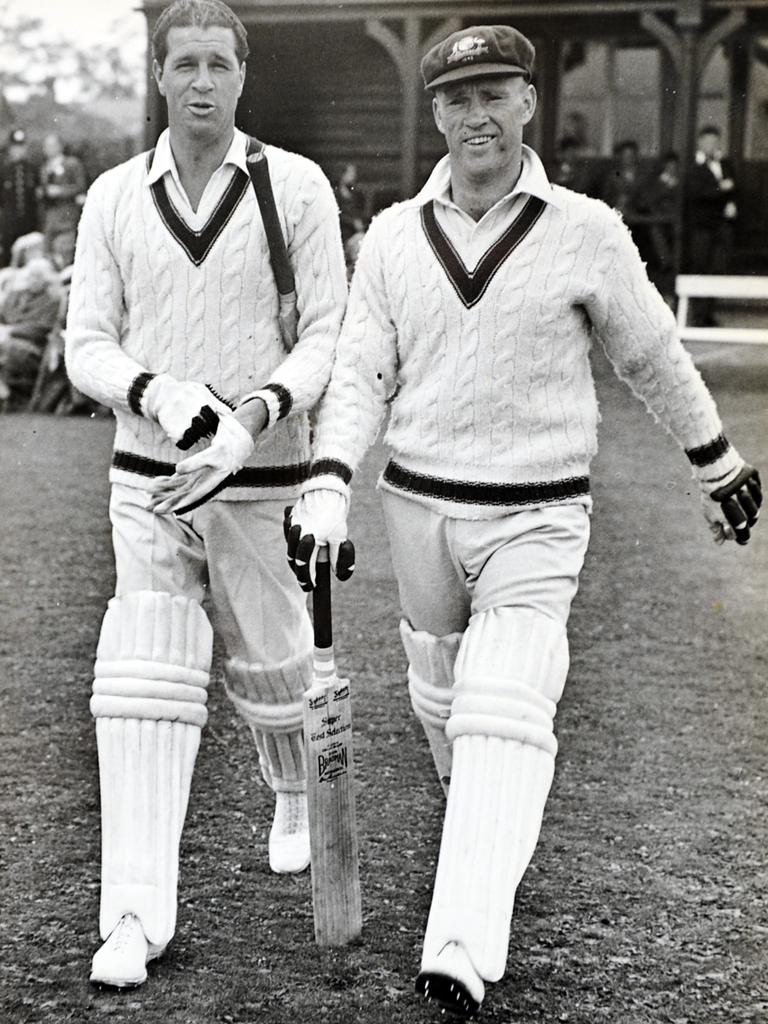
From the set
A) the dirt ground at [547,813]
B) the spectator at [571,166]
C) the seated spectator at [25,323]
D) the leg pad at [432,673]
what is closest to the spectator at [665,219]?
the spectator at [571,166]

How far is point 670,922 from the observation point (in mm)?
2758

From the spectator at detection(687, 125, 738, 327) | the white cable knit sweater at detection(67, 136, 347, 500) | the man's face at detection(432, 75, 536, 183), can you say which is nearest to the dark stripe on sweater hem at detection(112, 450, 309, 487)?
the white cable knit sweater at detection(67, 136, 347, 500)

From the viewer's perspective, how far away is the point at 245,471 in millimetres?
2756

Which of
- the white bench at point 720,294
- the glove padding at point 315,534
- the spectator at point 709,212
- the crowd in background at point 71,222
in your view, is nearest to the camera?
the glove padding at point 315,534

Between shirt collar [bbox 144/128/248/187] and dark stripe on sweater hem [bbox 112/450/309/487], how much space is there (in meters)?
0.54

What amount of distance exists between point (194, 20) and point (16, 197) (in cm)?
637

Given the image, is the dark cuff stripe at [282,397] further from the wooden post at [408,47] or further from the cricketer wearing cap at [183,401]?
the wooden post at [408,47]

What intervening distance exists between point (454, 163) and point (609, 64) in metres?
8.47

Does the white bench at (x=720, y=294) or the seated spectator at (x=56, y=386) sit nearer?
the white bench at (x=720, y=294)

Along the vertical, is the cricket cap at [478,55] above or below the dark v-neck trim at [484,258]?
above

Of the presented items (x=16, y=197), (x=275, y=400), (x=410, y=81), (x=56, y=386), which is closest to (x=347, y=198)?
(x=410, y=81)

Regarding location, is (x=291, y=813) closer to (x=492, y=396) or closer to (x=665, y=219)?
(x=492, y=396)

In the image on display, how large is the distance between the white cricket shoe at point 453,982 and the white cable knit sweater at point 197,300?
3.29 ft

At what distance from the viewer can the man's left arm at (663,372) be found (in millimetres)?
2494
